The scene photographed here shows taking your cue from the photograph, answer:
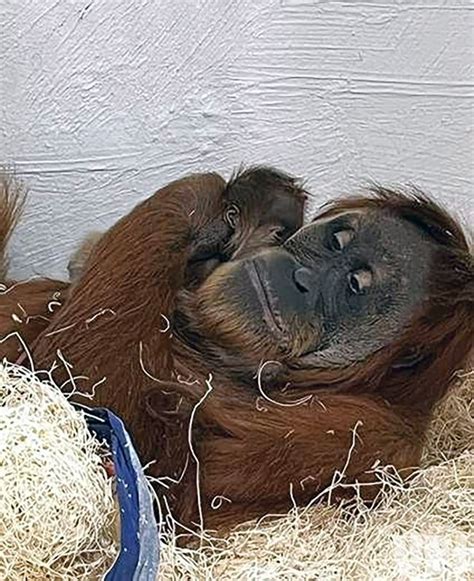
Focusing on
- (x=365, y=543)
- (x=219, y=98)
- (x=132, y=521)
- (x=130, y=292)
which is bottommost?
(x=365, y=543)

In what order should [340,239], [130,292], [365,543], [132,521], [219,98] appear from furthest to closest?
[219,98]
[340,239]
[130,292]
[365,543]
[132,521]

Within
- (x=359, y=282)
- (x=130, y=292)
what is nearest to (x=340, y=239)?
(x=359, y=282)

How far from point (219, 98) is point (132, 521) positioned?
1.03 meters

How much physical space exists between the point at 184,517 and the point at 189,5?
93cm

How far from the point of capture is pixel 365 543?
4.50ft

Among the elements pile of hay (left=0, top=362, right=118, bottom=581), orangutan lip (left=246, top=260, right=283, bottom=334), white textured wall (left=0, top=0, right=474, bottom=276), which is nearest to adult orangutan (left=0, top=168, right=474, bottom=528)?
orangutan lip (left=246, top=260, right=283, bottom=334)

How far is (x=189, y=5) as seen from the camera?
2.00m

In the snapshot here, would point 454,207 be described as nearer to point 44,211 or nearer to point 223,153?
point 223,153

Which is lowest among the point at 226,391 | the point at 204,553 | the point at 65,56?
the point at 204,553

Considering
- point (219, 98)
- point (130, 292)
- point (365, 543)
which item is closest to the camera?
point (365, 543)

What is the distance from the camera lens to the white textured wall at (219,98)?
1.97 meters

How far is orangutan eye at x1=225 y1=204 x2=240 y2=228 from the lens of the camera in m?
1.65

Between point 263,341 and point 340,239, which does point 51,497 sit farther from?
point 340,239

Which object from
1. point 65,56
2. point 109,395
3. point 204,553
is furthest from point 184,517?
point 65,56
